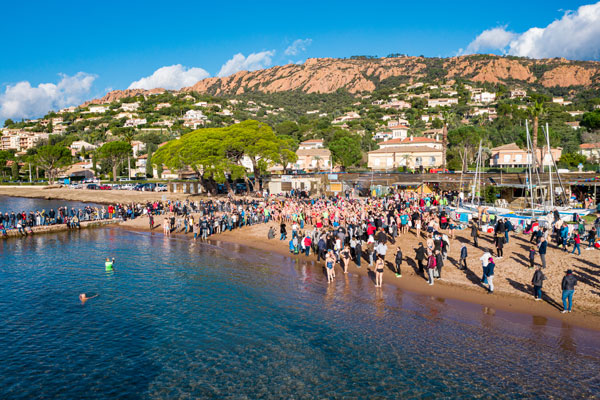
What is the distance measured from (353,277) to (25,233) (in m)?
27.1

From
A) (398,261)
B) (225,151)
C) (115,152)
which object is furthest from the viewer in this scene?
(115,152)

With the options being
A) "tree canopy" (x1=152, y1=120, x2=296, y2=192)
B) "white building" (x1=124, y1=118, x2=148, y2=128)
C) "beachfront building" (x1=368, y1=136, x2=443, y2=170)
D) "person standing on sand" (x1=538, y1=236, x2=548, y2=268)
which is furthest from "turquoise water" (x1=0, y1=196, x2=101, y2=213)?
"white building" (x1=124, y1=118, x2=148, y2=128)

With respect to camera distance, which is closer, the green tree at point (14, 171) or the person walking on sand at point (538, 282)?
the person walking on sand at point (538, 282)

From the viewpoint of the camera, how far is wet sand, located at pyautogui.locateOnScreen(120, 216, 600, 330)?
1423 centimetres

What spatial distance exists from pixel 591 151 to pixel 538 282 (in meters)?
72.6

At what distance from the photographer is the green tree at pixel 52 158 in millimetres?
86312

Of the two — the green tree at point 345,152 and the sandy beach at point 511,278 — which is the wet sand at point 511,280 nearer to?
the sandy beach at point 511,278

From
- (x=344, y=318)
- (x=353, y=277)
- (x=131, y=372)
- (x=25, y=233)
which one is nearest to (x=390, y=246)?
(x=353, y=277)

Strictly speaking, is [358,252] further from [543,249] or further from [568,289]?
[568,289]

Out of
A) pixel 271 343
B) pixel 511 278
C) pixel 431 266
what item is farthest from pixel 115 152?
pixel 511 278

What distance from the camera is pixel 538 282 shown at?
47.6 ft

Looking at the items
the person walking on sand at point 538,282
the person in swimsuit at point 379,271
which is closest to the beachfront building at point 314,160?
the person in swimsuit at point 379,271

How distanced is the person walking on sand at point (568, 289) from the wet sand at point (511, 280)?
0.94 ft

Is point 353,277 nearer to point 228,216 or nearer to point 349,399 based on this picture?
point 349,399
